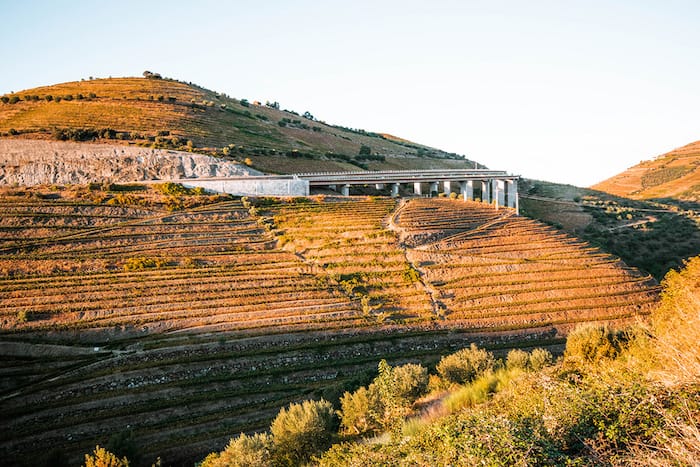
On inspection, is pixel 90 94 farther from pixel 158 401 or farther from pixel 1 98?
pixel 158 401

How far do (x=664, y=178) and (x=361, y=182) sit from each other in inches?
3281

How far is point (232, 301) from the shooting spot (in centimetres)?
3653

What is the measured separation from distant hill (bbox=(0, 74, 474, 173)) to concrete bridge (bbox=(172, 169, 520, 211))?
7.39 m

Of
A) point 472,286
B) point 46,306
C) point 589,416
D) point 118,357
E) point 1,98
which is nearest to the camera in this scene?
point 589,416

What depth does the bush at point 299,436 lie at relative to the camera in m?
21.8

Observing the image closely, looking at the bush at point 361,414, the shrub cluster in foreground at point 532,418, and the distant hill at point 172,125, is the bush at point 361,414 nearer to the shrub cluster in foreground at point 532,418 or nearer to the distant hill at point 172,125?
the shrub cluster in foreground at point 532,418

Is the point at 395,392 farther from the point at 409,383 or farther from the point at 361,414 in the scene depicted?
the point at 361,414

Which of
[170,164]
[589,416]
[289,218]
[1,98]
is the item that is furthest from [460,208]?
[1,98]

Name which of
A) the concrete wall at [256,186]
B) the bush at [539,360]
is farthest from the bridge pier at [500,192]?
the bush at [539,360]

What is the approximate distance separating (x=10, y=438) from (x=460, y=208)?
1563 inches

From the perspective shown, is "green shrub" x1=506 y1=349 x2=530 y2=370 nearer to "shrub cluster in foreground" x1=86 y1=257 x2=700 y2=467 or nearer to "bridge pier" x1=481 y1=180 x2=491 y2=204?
"shrub cluster in foreground" x1=86 y1=257 x2=700 y2=467

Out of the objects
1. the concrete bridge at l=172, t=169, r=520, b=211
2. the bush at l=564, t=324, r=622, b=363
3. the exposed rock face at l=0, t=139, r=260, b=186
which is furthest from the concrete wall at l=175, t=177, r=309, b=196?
the bush at l=564, t=324, r=622, b=363

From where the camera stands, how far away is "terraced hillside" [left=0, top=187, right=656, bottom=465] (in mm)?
29188

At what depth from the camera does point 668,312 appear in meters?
25.5
